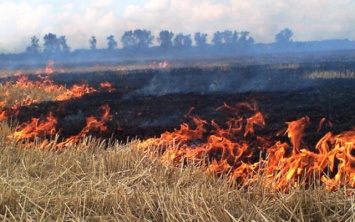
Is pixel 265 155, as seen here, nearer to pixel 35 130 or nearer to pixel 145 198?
pixel 145 198

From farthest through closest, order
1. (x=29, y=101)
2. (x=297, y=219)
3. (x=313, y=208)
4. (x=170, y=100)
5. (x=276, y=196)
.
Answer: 1. (x=29, y=101)
2. (x=170, y=100)
3. (x=276, y=196)
4. (x=313, y=208)
5. (x=297, y=219)

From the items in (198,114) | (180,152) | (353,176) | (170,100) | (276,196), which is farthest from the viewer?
(170,100)

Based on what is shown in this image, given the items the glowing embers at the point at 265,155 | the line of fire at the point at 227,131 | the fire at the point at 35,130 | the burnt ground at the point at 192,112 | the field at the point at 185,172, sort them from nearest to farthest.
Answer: the field at the point at 185,172 → the glowing embers at the point at 265,155 → the line of fire at the point at 227,131 → the fire at the point at 35,130 → the burnt ground at the point at 192,112

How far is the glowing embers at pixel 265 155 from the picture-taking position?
5.11 meters

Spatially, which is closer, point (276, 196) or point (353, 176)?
point (276, 196)

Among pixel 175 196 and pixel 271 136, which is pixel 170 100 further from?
pixel 175 196

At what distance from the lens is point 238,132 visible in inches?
Result: 334

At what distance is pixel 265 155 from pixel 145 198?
109 inches

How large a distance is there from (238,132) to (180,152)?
2.12 m

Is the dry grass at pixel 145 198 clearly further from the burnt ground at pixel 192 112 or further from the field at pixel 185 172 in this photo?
the burnt ground at pixel 192 112

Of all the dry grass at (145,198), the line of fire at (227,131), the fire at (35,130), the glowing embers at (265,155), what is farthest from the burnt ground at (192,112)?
the dry grass at (145,198)

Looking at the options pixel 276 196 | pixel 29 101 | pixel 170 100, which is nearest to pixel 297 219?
pixel 276 196

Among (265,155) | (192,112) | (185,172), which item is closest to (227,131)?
(265,155)

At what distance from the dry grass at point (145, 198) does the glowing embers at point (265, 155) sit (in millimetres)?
266
